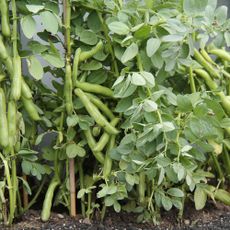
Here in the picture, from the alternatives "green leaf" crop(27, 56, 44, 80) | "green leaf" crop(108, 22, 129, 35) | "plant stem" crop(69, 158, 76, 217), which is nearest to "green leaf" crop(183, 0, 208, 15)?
"green leaf" crop(108, 22, 129, 35)

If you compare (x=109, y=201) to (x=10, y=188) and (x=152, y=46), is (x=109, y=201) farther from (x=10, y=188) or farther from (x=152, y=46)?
(x=152, y=46)

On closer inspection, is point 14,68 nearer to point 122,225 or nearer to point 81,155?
point 81,155

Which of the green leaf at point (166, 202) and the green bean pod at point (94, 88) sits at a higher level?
the green bean pod at point (94, 88)

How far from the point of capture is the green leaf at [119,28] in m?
1.03

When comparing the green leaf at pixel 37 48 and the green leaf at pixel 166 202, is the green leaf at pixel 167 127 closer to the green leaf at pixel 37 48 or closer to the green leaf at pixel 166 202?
the green leaf at pixel 166 202

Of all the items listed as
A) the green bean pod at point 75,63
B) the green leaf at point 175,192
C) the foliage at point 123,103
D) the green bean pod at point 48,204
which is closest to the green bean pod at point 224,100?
the foliage at point 123,103

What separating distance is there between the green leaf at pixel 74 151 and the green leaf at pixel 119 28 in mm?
301

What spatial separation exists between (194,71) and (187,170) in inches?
12.2

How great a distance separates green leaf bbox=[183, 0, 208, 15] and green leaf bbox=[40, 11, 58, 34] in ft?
0.94

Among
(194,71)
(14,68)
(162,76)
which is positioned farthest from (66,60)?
(194,71)

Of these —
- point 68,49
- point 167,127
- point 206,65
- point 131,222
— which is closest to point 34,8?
point 68,49

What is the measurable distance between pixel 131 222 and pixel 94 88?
0.36m

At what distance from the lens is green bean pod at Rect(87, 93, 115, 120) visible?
1.13m

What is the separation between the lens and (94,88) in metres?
1.14
